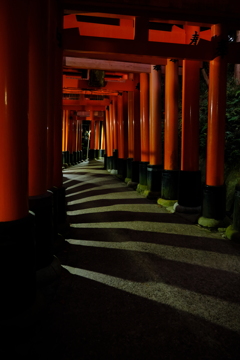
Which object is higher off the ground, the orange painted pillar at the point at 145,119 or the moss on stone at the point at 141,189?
the orange painted pillar at the point at 145,119

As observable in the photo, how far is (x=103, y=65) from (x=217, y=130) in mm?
4556

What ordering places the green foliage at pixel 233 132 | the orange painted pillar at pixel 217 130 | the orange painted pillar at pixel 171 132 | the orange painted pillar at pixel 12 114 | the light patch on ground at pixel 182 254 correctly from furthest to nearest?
1. the green foliage at pixel 233 132
2. the orange painted pillar at pixel 171 132
3. the orange painted pillar at pixel 217 130
4. the light patch on ground at pixel 182 254
5. the orange painted pillar at pixel 12 114

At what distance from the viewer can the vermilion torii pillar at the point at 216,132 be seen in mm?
5234

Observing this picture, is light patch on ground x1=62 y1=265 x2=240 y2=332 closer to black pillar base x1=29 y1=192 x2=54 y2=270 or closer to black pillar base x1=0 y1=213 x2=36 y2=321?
black pillar base x1=29 y1=192 x2=54 y2=270

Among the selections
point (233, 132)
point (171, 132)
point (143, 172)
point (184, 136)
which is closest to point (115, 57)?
point (184, 136)

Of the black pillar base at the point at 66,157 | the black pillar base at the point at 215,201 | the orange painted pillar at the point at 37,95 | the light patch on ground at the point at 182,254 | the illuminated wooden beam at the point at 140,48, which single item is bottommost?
the light patch on ground at the point at 182,254

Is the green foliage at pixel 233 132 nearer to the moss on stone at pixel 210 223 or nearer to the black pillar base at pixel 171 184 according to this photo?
the black pillar base at pixel 171 184

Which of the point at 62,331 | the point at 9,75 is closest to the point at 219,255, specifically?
the point at 62,331

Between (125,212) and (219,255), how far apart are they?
303cm

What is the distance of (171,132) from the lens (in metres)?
7.38

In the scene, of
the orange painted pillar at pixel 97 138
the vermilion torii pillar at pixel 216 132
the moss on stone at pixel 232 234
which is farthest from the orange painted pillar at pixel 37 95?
the orange painted pillar at pixel 97 138

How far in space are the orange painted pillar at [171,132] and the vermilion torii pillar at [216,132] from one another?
196 cm

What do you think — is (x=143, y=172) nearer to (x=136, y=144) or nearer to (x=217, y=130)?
(x=136, y=144)

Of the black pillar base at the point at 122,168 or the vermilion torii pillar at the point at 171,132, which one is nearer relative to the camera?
the vermilion torii pillar at the point at 171,132
